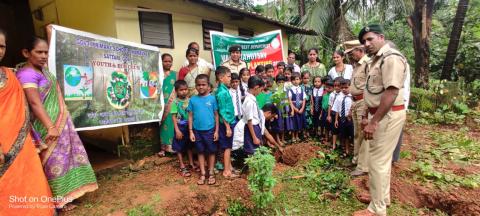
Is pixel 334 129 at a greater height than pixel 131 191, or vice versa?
pixel 334 129

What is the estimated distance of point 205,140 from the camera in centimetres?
373

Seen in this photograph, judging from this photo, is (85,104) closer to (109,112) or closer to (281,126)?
(109,112)

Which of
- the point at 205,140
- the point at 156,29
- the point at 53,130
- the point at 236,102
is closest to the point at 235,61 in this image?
the point at 236,102

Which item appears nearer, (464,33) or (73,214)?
(73,214)

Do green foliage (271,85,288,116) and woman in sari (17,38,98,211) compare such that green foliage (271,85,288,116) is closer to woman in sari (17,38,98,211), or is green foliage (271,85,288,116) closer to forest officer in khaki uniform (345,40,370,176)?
forest officer in khaki uniform (345,40,370,176)

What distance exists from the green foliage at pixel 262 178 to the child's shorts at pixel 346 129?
2.44 meters

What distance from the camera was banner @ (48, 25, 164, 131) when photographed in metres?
3.24

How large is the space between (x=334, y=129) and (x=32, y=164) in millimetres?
4396

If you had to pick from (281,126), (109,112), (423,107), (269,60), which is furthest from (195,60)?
(423,107)

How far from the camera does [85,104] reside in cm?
345

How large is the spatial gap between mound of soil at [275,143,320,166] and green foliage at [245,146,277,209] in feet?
5.98

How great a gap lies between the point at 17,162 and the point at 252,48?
470 cm

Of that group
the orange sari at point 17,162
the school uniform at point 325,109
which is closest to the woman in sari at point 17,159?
the orange sari at point 17,162

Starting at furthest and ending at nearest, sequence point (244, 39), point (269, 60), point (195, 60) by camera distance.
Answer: point (269, 60)
point (244, 39)
point (195, 60)
